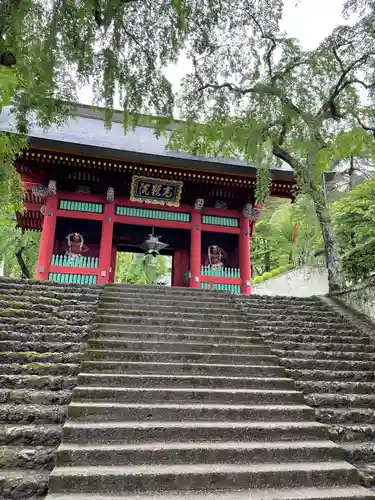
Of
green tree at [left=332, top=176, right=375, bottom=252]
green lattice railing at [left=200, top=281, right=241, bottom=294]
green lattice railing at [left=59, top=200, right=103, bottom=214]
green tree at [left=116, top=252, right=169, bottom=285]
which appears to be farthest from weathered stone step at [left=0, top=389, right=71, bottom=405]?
green tree at [left=116, top=252, right=169, bottom=285]

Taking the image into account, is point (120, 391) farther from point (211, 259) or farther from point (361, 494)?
point (211, 259)

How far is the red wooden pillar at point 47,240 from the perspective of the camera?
8.68 meters

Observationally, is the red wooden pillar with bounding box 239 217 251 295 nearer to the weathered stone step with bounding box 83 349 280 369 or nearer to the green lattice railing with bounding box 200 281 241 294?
the green lattice railing with bounding box 200 281 241 294

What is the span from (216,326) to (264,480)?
2877 millimetres

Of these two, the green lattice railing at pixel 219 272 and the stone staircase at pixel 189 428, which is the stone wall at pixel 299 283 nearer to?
Answer: the green lattice railing at pixel 219 272

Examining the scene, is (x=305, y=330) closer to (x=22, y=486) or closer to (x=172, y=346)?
(x=172, y=346)

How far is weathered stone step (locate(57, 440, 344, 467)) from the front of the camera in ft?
8.08

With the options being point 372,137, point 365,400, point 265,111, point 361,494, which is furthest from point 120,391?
point 372,137

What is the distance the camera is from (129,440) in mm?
2711

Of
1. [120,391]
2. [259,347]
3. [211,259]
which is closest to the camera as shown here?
[120,391]

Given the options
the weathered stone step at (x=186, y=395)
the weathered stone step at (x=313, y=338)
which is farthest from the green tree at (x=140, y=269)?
the weathered stone step at (x=186, y=395)

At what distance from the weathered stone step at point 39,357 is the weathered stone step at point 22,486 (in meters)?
1.50

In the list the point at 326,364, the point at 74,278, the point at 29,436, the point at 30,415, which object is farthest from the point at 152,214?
the point at 29,436

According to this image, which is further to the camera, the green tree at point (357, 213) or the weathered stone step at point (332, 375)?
the green tree at point (357, 213)
